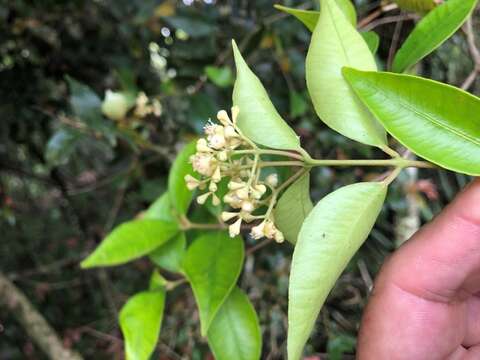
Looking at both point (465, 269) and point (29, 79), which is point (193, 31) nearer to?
point (29, 79)

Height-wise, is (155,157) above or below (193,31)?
below

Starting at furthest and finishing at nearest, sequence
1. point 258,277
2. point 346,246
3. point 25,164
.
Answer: point 25,164
point 258,277
point 346,246

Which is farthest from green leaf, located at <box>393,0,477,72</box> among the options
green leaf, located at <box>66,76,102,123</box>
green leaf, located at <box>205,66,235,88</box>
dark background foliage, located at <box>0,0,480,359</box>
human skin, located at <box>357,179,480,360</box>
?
green leaf, located at <box>66,76,102,123</box>

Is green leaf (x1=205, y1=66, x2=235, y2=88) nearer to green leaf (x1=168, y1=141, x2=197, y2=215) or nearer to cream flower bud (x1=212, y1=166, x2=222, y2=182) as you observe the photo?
green leaf (x1=168, y1=141, x2=197, y2=215)

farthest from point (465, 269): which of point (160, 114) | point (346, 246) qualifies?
point (160, 114)

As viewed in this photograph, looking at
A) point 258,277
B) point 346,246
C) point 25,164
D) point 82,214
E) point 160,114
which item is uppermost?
point 346,246

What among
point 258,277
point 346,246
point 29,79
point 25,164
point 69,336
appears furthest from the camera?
point 25,164

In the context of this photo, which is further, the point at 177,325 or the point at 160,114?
the point at 177,325
